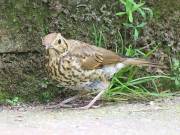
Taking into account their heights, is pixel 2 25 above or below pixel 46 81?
above

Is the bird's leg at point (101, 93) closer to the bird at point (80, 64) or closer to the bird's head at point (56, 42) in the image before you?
the bird at point (80, 64)

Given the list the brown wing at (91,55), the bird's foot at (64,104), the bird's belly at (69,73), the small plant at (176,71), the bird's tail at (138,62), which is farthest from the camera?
the small plant at (176,71)

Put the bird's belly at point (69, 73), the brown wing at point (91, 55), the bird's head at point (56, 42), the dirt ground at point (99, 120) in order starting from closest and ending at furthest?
the dirt ground at point (99, 120) < the bird's head at point (56, 42) < the bird's belly at point (69, 73) < the brown wing at point (91, 55)

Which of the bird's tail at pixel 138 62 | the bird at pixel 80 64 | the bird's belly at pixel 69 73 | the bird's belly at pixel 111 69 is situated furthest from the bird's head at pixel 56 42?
the bird's tail at pixel 138 62

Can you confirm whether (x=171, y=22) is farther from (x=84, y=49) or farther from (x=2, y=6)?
(x=2, y=6)

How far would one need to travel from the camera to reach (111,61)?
6914 mm

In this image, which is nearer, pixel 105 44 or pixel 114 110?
pixel 114 110

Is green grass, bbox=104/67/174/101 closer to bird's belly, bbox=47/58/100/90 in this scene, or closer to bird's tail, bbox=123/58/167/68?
bird's tail, bbox=123/58/167/68

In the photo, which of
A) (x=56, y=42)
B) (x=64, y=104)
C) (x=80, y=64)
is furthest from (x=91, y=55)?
(x=64, y=104)

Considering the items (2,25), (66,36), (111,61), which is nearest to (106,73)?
(111,61)

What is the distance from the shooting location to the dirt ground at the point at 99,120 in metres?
5.65

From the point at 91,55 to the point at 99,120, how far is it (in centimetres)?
89

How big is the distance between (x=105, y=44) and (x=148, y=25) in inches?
18.9

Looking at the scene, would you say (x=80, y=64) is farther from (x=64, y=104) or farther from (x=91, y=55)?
(x=64, y=104)
